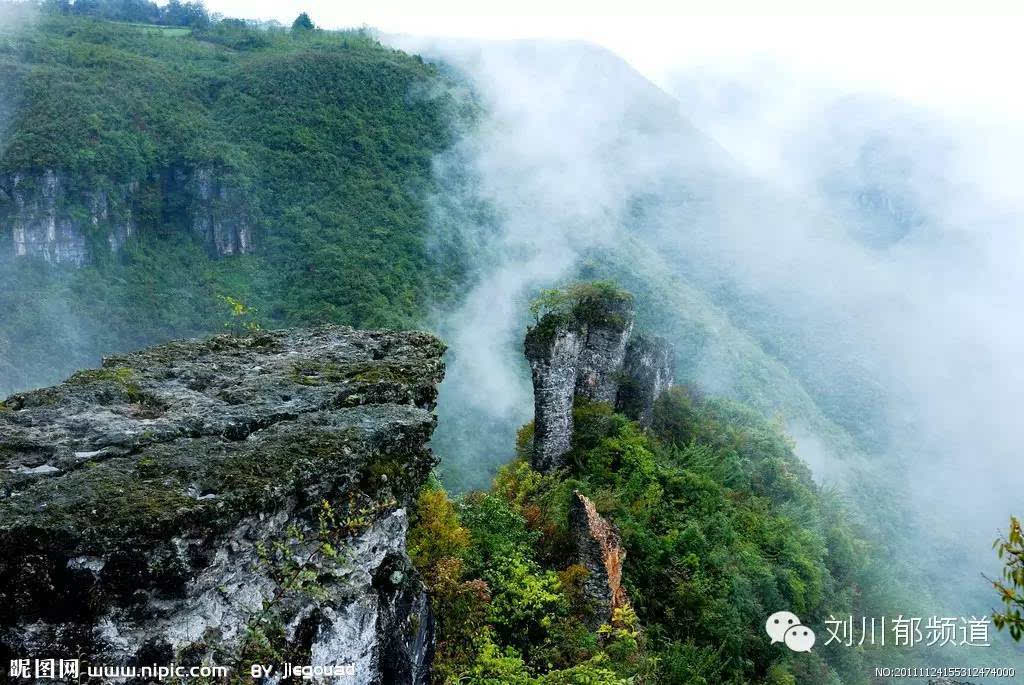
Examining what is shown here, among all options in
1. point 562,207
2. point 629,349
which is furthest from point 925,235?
point 629,349

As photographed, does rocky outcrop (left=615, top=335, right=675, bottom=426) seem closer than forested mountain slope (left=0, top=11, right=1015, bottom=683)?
Yes

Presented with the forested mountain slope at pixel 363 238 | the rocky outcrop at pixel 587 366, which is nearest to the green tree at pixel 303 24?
the forested mountain slope at pixel 363 238

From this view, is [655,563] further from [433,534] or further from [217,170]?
[217,170]

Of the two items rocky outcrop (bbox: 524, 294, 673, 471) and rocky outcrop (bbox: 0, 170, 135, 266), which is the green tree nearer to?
rocky outcrop (bbox: 0, 170, 135, 266)

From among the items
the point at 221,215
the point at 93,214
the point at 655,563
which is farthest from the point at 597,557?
the point at 93,214

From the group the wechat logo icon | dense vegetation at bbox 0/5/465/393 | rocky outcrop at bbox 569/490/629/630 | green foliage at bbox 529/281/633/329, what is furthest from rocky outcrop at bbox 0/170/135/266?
the wechat logo icon

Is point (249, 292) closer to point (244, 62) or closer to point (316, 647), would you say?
point (244, 62)
